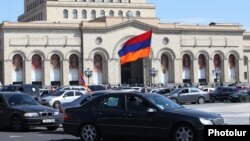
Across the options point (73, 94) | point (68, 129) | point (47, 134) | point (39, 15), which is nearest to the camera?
point (68, 129)

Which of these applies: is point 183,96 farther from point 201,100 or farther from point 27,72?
point 27,72

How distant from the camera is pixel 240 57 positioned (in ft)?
354

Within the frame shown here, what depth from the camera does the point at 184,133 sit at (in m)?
14.5

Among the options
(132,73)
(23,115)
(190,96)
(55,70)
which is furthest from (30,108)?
(132,73)

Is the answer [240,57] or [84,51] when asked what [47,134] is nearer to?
[84,51]

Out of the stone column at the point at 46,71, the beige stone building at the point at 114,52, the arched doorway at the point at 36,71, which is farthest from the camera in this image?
the arched doorway at the point at 36,71

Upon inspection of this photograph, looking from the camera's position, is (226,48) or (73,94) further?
(226,48)

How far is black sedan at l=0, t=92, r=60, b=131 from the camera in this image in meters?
20.0

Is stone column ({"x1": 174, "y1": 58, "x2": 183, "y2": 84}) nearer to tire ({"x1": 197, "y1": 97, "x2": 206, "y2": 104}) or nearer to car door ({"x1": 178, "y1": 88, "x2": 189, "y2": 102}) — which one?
tire ({"x1": 197, "y1": 97, "x2": 206, "y2": 104})

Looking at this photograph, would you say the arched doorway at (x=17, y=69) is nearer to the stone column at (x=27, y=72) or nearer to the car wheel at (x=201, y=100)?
the stone column at (x=27, y=72)

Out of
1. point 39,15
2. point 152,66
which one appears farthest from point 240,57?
point 39,15

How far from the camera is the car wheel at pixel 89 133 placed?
1586cm

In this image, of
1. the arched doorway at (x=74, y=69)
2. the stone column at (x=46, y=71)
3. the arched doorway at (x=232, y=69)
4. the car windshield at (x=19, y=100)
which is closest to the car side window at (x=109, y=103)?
the car windshield at (x=19, y=100)

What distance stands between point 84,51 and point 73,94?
56.1m
